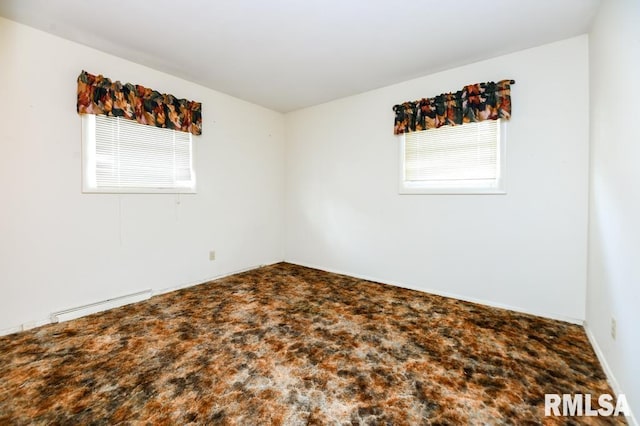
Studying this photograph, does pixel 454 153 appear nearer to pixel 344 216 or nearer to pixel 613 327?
pixel 344 216

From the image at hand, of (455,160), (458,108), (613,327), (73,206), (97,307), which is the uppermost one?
(458,108)

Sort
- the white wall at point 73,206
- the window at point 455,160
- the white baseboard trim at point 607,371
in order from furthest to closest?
the window at point 455,160
the white wall at point 73,206
the white baseboard trim at point 607,371

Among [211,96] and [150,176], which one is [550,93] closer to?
[211,96]

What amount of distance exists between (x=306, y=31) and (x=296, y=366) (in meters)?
2.71

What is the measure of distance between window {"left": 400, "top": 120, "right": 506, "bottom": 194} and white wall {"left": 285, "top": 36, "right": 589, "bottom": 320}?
0.31 feet

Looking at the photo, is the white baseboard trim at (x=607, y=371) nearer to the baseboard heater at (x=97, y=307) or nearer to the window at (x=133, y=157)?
the baseboard heater at (x=97, y=307)

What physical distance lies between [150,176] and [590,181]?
4413 mm

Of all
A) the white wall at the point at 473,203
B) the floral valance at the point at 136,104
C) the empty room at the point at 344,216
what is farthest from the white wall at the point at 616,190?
the floral valance at the point at 136,104

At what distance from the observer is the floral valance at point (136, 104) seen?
265 centimetres

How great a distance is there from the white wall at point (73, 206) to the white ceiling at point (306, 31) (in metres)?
0.24

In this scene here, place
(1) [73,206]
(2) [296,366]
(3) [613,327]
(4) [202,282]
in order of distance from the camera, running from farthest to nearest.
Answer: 1. (4) [202,282]
2. (1) [73,206]
3. (2) [296,366]
4. (3) [613,327]

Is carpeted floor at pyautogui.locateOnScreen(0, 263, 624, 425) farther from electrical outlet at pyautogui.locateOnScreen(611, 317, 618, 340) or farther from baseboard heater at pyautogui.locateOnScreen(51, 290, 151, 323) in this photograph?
electrical outlet at pyautogui.locateOnScreen(611, 317, 618, 340)

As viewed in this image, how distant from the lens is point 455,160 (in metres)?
3.16

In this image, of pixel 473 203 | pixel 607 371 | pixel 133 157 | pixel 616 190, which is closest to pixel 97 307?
pixel 133 157
